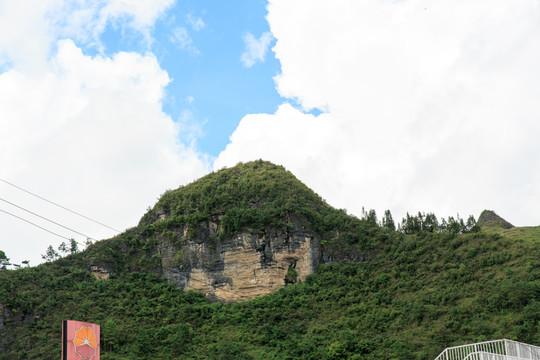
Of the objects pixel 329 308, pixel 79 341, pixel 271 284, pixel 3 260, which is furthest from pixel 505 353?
pixel 3 260

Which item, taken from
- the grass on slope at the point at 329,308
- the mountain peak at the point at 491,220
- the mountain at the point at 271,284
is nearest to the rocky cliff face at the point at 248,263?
the mountain at the point at 271,284

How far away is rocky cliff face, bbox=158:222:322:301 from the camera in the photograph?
4878 cm

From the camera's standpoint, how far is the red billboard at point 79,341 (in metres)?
19.6

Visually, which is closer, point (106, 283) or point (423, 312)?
point (423, 312)

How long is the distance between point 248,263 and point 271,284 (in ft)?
9.45

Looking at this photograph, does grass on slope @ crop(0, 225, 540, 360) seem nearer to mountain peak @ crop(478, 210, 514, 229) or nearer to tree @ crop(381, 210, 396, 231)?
tree @ crop(381, 210, 396, 231)

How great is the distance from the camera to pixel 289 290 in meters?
47.4

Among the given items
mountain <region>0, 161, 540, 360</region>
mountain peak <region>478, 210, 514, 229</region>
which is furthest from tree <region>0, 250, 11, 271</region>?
mountain peak <region>478, 210, 514, 229</region>

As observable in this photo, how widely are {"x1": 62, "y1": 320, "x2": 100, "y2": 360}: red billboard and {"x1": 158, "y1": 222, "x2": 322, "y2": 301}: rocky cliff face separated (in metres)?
27.8

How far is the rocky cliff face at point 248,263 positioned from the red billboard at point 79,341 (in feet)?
91.1

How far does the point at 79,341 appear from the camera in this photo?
66.8 feet

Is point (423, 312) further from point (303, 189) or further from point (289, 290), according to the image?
point (303, 189)

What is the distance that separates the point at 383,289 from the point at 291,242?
9614 millimetres

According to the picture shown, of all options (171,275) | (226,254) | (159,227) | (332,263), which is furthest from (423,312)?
(159,227)
